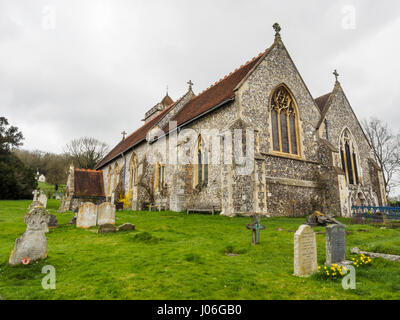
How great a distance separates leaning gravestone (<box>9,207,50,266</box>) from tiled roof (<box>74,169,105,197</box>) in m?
20.3

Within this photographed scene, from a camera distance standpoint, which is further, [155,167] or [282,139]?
[155,167]

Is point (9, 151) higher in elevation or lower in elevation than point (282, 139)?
higher

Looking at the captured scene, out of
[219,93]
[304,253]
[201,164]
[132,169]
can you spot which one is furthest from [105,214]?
[132,169]

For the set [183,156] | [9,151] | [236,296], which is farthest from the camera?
[9,151]

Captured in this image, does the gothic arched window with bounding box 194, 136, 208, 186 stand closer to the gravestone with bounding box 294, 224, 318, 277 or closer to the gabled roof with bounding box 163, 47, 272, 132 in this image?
the gabled roof with bounding box 163, 47, 272, 132

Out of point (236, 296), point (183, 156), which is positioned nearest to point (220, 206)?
point (183, 156)

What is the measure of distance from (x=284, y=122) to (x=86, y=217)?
1187cm

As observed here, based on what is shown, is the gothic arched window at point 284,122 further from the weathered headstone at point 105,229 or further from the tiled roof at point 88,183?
the tiled roof at point 88,183

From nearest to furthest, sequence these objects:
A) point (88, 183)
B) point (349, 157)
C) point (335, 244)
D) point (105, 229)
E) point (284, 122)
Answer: point (335, 244) < point (105, 229) < point (284, 122) < point (349, 157) < point (88, 183)

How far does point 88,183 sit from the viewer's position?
94.0 ft

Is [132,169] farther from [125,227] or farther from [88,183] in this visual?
[125,227]

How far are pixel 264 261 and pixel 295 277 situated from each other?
3.87ft
